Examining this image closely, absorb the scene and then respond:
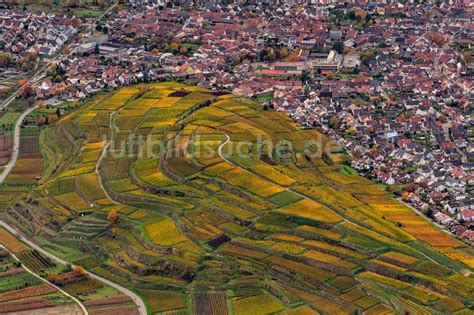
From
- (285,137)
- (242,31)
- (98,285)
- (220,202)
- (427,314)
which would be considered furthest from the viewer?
(242,31)

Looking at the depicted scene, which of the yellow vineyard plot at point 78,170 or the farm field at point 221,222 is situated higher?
the farm field at point 221,222

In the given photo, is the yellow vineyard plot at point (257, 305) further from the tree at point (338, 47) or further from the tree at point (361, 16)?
the tree at point (361, 16)

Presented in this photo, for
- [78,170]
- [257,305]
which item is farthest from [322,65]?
[257,305]

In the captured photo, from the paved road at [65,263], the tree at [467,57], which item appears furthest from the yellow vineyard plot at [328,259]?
the tree at [467,57]

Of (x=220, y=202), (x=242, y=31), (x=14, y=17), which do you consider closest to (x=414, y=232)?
(x=220, y=202)

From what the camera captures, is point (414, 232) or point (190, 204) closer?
point (414, 232)

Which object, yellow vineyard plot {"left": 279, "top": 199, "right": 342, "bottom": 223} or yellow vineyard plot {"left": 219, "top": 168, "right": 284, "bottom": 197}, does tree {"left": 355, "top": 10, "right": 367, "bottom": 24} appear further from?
yellow vineyard plot {"left": 279, "top": 199, "right": 342, "bottom": 223}

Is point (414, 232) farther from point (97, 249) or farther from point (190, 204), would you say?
point (97, 249)
